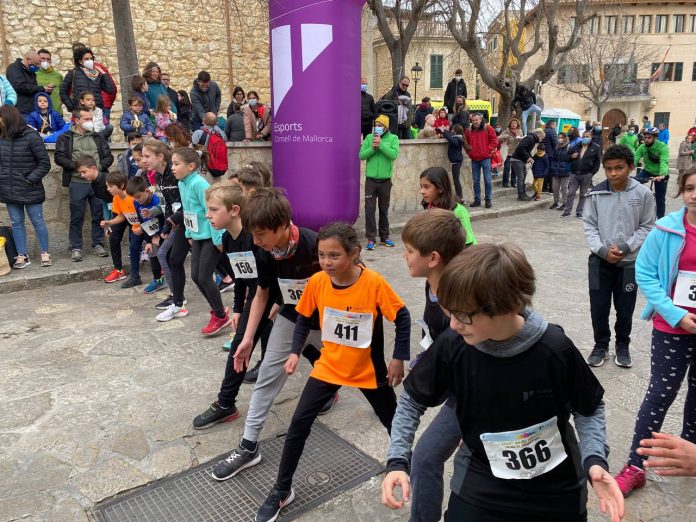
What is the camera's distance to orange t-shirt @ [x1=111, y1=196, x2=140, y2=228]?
6468 mm

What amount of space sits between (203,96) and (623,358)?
28.1ft

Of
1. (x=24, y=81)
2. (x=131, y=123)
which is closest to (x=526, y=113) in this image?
(x=131, y=123)

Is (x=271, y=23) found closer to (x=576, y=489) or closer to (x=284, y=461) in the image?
(x=284, y=461)

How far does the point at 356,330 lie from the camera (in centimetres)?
261

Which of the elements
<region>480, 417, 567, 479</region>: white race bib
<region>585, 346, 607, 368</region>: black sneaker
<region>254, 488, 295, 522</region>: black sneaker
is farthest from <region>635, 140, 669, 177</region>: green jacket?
<region>480, 417, 567, 479</region>: white race bib

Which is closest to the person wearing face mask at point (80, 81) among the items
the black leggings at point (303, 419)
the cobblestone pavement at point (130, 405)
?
the cobblestone pavement at point (130, 405)

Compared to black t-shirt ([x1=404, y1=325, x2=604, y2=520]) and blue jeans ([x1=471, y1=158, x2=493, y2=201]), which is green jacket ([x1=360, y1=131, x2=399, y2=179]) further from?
black t-shirt ([x1=404, y1=325, x2=604, y2=520])

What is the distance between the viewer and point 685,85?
46.4 m

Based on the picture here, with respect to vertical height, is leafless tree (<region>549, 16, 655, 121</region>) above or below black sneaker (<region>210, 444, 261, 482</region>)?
above

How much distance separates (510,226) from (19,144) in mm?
8038

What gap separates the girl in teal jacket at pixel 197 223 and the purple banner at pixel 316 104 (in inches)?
78.6

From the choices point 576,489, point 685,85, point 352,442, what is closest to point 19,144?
point 352,442

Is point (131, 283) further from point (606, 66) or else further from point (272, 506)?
point (606, 66)

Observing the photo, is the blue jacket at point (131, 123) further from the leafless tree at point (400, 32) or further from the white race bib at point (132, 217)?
the leafless tree at point (400, 32)
